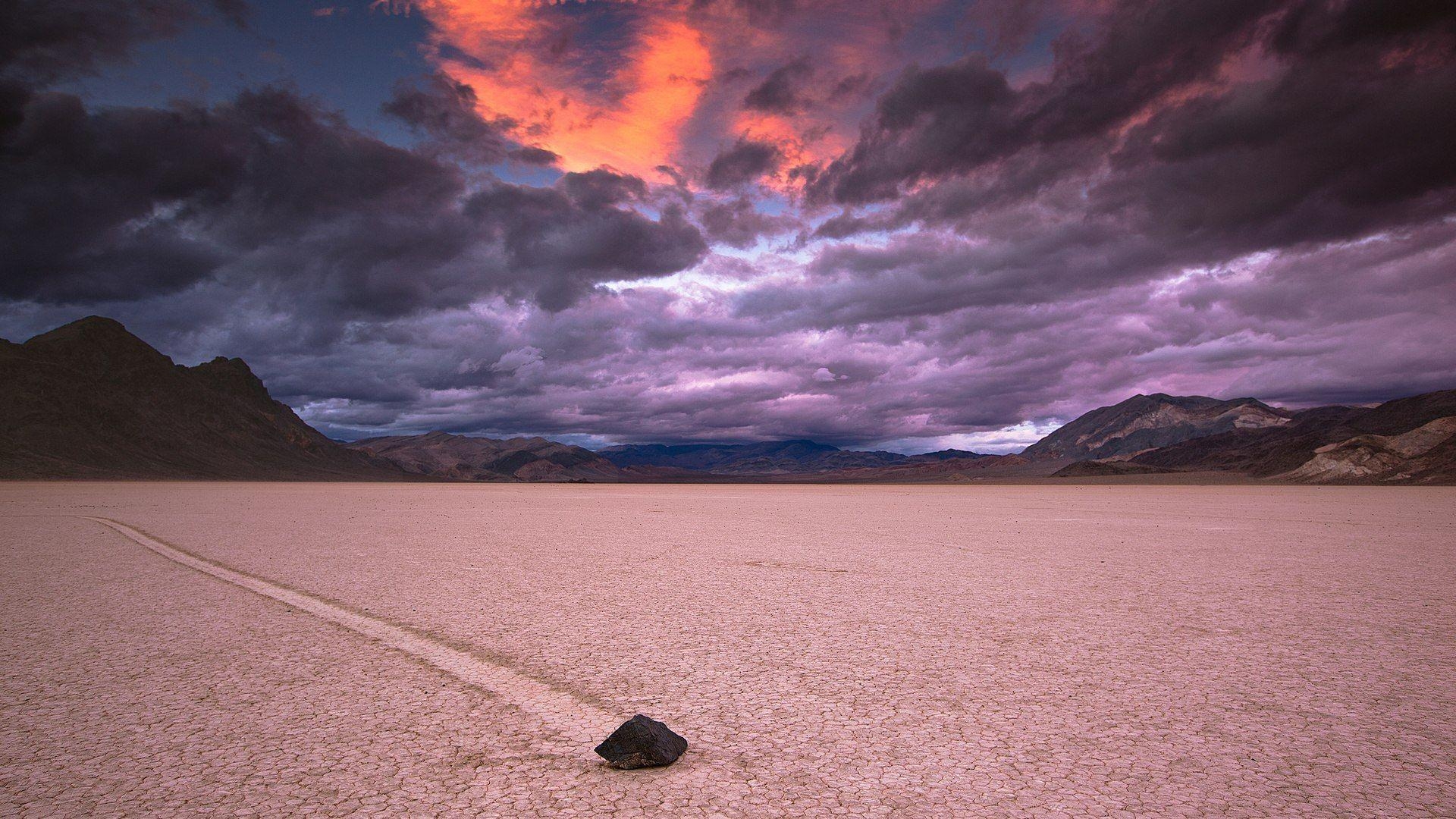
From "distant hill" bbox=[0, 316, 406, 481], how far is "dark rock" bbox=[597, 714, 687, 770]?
134m

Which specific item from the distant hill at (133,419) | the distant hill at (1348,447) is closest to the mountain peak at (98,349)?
the distant hill at (133,419)

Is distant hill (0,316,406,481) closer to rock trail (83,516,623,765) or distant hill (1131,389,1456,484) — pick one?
rock trail (83,516,623,765)

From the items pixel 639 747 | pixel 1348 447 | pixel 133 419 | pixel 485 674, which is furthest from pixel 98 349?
pixel 1348 447

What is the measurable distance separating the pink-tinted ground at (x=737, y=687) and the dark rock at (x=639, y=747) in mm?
77

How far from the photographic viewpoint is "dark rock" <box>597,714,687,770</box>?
13.2 ft

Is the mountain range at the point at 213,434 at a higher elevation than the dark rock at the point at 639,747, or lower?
higher

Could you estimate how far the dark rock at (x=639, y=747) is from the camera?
13.2 ft

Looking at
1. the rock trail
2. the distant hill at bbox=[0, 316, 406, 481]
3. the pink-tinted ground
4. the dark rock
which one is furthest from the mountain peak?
the dark rock

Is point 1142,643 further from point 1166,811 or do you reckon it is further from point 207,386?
point 207,386

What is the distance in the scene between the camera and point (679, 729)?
15.2 feet

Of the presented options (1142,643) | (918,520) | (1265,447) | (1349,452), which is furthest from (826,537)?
(1265,447)

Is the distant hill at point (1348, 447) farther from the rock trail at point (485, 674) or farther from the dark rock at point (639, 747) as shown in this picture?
the dark rock at point (639, 747)

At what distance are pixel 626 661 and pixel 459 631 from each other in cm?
213

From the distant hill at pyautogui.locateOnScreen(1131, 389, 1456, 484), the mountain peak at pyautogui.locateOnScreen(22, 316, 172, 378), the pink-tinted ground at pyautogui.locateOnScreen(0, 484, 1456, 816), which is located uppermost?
the mountain peak at pyautogui.locateOnScreen(22, 316, 172, 378)
